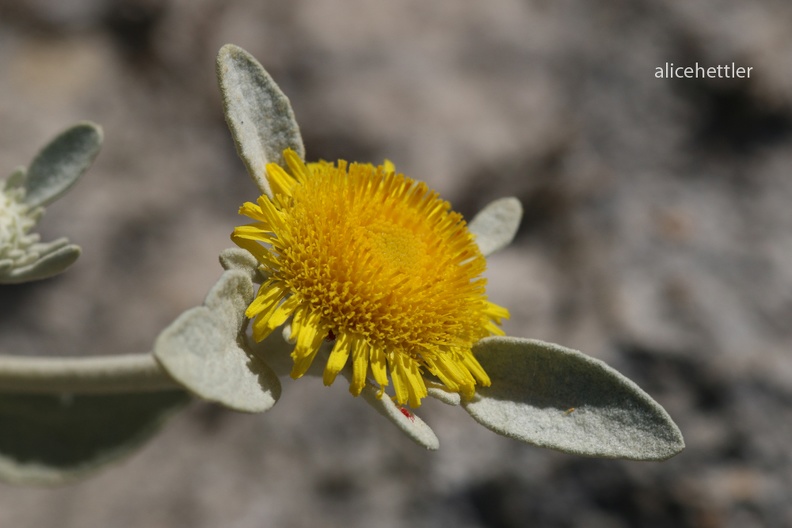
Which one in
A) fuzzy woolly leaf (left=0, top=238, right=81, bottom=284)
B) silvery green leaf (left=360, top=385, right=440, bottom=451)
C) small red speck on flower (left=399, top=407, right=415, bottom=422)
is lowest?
fuzzy woolly leaf (left=0, top=238, right=81, bottom=284)

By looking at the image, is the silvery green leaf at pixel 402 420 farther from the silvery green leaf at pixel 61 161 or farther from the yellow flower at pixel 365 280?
the silvery green leaf at pixel 61 161

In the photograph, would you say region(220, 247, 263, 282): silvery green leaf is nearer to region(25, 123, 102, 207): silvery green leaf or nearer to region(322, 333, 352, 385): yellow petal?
region(322, 333, 352, 385): yellow petal

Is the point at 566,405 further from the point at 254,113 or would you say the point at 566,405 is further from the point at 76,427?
the point at 76,427

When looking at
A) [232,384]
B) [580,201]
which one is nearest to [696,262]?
[580,201]

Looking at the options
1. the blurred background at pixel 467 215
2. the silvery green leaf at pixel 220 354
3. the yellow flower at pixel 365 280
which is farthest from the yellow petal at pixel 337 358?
the blurred background at pixel 467 215

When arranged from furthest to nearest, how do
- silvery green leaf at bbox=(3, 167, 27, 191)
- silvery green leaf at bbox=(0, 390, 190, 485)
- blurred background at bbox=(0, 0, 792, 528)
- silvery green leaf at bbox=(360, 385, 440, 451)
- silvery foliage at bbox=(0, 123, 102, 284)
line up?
blurred background at bbox=(0, 0, 792, 528) < silvery green leaf at bbox=(0, 390, 190, 485) < silvery green leaf at bbox=(3, 167, 27, 191) < silvery foliage at bbox=(0, 123, 102, 284) < silvery green leaf at bbox=(360, 385, 440, 451)

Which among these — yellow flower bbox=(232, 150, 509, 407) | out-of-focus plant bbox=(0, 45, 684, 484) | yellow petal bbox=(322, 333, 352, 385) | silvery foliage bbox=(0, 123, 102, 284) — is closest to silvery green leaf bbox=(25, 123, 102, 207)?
silvery foliage bbox=(0, 123, 102, 284)

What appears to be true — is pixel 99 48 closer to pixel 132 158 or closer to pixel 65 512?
pixel 132 158
